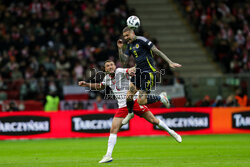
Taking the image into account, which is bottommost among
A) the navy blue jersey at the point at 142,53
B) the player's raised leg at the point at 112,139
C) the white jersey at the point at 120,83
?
the player's raised leg at the point at 112,139

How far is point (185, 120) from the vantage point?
797 inches

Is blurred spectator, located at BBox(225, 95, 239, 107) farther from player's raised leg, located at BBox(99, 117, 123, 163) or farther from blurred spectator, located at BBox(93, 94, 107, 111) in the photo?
player's raised leg, located at BBox(99, 117, 123, 163)

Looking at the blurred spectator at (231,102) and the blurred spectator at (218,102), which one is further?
the blurred spectator at (218,102)

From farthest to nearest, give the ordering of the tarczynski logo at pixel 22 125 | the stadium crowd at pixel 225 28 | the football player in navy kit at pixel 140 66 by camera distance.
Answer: the stadium crowd at pixel 225 28 < the tarczynski logo at pixel 22 125 < the football player in navy kit at pixel 140 66

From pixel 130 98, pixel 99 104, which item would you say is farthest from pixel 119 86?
pixel 99 104

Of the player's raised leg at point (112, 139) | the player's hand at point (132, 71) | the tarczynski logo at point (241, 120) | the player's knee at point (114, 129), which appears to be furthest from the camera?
the tarczynski logo at point (241, 120)

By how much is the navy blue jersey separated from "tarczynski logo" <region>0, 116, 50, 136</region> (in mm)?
8836

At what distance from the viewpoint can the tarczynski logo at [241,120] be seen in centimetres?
2034

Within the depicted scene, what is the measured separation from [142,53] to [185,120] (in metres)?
9.10

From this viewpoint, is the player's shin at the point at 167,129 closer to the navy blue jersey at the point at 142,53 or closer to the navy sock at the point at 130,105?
the navy sock at the point at 130,105

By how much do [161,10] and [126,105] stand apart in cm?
2140

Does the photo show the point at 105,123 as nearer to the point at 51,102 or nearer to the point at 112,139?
the point at 51,102

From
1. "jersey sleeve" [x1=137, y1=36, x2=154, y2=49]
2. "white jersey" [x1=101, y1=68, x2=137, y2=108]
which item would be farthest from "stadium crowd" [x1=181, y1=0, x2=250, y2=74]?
"jersey sleeve" [x1=137, y1=36, x2=154, y2=49]

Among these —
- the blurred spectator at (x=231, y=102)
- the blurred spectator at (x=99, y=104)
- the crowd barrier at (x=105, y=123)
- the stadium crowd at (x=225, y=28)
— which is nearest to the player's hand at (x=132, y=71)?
the crowd barrier at (x=105, y=123)
